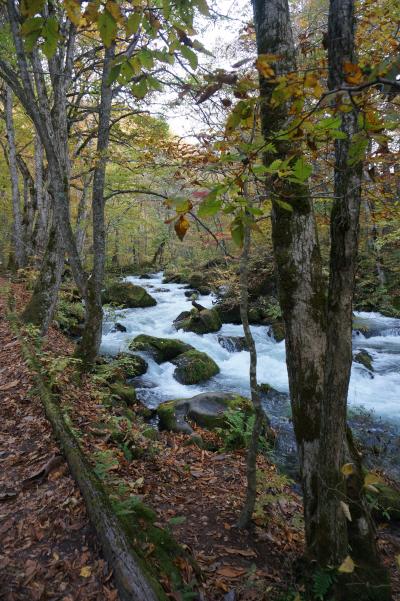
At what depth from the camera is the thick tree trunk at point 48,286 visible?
8.22 m

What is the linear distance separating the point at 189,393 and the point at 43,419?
521 cm

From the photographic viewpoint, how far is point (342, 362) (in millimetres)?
2279

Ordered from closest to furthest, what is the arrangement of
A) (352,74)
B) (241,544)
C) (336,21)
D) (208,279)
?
1. (352,74)
2. (336,21)
3. (241,544)
4. (208,279)

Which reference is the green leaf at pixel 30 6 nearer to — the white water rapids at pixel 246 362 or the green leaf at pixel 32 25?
the green leaf at pixel 32 25

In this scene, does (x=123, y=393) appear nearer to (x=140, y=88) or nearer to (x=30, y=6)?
(x=140, y=88)

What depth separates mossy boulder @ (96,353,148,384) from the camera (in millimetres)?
7457

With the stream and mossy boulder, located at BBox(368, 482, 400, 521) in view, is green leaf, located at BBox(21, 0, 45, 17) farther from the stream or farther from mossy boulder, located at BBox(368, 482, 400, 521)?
the stream

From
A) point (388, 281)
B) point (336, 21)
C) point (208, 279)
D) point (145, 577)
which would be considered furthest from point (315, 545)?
point (208, 279)

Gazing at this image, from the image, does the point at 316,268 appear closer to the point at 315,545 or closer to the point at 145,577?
the point at 315,545

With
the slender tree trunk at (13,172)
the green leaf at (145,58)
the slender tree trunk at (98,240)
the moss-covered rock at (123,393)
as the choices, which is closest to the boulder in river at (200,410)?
the moss-covered rock at (123,393)

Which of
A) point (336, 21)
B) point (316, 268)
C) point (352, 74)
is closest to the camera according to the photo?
point (352, 74)

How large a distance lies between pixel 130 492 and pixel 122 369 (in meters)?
5.61

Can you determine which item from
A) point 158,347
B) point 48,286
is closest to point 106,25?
point 48,286

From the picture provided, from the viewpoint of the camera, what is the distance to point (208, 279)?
22.9 m
